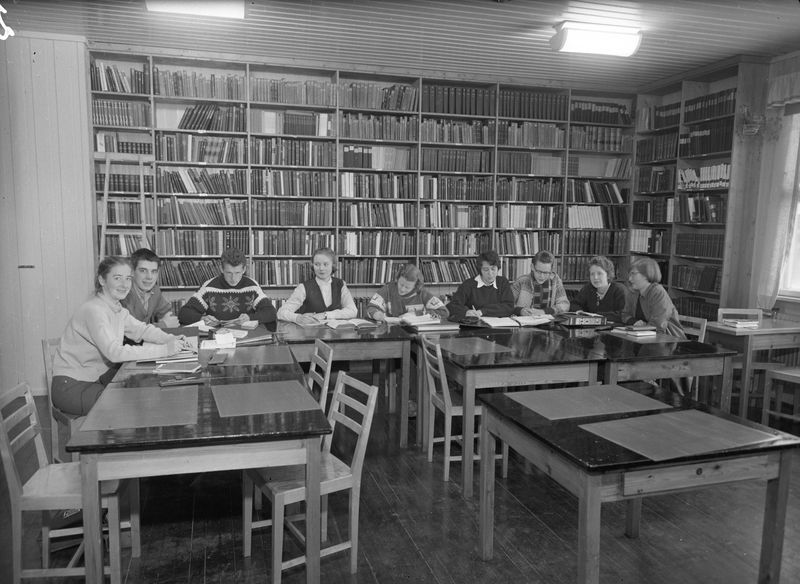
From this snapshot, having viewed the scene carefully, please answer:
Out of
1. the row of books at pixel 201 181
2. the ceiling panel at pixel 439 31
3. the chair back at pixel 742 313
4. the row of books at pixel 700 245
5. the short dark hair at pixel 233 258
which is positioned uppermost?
the ceiling panel at pixel 439 31

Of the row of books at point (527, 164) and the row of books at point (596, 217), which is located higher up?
the row of books at point (527, 164)

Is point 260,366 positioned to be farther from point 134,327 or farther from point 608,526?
point 608,526

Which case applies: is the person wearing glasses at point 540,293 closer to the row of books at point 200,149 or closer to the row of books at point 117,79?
the row of books at point 200,149

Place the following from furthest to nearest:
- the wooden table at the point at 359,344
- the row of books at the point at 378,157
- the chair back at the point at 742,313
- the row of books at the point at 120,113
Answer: the row of books at the point at 378,157 < the row of books at the point at 120,113 < the chair back at the point at 742,313 < the wooden table at the point at 359,344

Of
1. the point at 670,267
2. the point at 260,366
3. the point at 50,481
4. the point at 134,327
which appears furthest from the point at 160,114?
the point at 670,267

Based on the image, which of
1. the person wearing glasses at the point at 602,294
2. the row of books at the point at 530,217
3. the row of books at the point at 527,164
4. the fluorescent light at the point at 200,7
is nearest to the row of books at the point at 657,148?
the row of books at the point at 527,164

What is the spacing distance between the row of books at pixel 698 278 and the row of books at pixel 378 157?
2.84 metres

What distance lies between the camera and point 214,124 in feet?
17.6

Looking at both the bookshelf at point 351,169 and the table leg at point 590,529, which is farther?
the bookshelf at point 351,169

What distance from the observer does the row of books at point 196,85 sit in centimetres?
520

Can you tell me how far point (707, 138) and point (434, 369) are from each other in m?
3.84

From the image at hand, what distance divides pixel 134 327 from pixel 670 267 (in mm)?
5036

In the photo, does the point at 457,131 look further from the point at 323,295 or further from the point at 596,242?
the point at 323,295

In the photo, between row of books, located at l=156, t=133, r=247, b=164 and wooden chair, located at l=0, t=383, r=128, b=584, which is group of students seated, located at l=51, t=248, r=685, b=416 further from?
row of books, located at l=156, t=133, r=247, b=164
